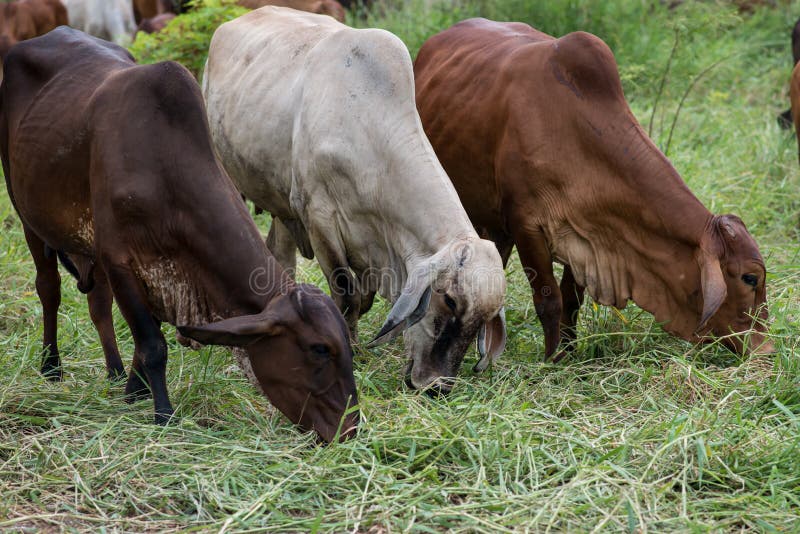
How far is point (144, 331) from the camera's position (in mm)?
4000

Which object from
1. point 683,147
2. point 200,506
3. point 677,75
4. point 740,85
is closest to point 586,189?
point 200,506

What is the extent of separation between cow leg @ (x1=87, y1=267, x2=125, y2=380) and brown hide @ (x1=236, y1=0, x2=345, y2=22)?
5447mm

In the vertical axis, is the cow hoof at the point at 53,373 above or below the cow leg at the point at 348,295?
below

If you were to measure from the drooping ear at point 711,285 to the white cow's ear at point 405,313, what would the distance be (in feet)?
3.78

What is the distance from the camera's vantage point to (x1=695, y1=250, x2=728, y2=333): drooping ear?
427 centimetres

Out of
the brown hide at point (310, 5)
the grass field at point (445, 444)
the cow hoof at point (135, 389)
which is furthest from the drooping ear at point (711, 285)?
the brown hide at point (310, 5)

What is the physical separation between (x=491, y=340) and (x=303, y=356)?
103 cm

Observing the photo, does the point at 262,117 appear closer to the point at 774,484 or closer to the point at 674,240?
the point at 674,240

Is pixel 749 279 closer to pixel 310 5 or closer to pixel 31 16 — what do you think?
pixel 310 5

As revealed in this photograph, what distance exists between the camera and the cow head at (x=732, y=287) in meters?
4.34

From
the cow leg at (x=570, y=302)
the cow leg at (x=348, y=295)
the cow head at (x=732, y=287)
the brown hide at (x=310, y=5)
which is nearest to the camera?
the cow head at (x=732, y=287)

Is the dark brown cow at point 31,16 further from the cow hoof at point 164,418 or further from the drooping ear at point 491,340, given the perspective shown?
the drooping ear at point 491,340

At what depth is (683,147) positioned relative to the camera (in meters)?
8.56

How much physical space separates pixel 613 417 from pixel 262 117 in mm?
2306
